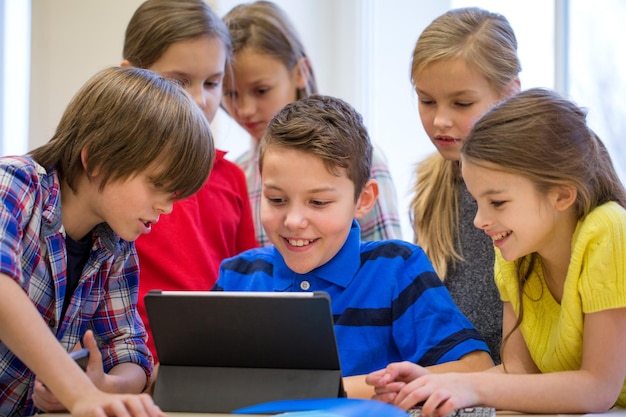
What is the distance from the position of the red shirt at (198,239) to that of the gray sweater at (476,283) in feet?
1.49

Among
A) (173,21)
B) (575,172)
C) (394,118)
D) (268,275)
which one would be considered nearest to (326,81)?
(394,118)

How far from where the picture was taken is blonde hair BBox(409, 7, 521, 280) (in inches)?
65.3

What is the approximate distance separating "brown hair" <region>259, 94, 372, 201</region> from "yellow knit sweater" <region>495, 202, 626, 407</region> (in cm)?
36

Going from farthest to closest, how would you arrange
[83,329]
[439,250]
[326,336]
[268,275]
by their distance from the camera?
1. [439,250]
2. [268,275]
3. [83,329]
4. [326,336]

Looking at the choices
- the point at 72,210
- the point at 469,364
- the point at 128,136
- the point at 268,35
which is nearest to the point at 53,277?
the point at 72,210

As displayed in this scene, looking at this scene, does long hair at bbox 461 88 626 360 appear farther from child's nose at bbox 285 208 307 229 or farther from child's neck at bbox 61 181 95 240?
child's neck at bbox 61 181 95 240

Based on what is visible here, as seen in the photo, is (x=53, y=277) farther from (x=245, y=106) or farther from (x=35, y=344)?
(x=245, y=106)

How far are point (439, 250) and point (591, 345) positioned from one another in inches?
22.4

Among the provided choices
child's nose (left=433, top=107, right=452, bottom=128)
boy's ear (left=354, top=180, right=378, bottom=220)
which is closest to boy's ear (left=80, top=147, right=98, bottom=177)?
boy's ear (left=354, top=180, right=378, bottom=220)

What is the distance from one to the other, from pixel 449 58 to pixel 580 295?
0.60m

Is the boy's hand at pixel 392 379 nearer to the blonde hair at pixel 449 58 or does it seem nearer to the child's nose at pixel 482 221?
the child's nose at pixel 482 221

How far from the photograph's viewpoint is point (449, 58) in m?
1.64

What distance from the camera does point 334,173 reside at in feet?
4.71

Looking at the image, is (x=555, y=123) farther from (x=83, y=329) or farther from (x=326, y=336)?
(x=83, y=329)
